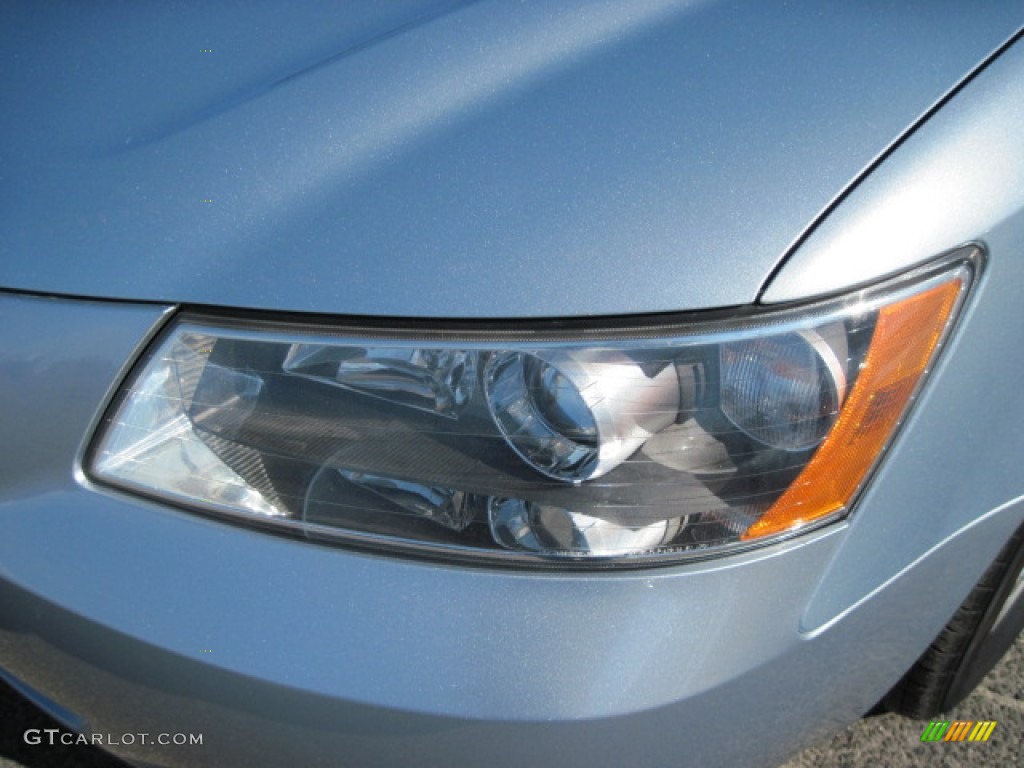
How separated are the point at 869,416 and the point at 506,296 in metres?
0.41

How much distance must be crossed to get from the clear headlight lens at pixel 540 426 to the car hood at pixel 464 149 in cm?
5

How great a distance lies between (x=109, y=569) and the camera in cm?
121

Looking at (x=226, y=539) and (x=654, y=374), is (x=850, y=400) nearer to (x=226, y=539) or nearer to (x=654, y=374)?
(x=654, y=374)

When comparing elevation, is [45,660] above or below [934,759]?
above

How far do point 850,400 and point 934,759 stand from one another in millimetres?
1020

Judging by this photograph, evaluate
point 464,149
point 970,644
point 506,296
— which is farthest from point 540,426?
point 970,644

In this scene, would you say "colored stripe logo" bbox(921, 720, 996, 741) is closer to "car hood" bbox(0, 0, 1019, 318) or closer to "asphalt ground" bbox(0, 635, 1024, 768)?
"asphalt ground" bbox(0, 635, 1024, 768)

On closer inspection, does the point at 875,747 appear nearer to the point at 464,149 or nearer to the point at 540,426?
the point at 540,426

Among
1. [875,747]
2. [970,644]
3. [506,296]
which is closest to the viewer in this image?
[506,296]

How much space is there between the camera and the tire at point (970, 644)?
5.24 ft

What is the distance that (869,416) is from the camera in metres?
1.18

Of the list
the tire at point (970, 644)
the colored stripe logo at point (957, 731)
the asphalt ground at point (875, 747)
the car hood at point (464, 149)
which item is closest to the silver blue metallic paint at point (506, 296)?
the car hood at point (464, 149)

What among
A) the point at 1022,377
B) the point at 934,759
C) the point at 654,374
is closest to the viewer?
the point at 654,374

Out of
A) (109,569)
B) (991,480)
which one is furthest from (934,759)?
(109,569)
